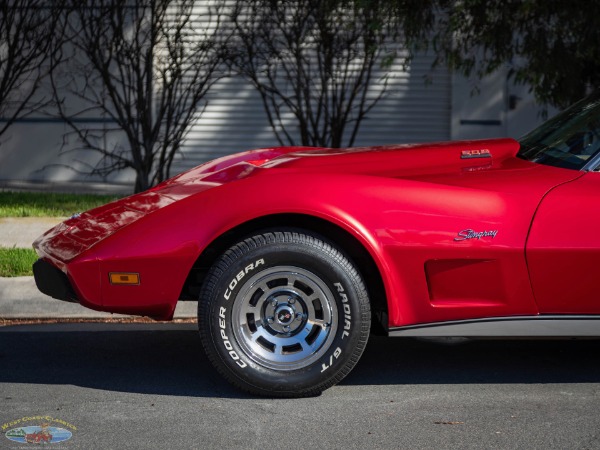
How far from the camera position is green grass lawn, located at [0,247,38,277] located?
7.01m

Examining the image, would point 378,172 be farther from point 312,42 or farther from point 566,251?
point 312,42

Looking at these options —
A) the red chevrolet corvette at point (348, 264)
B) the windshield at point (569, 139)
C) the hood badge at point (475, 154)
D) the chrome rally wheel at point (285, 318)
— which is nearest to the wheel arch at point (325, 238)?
the red chevrolet corvette at point (348, 264)

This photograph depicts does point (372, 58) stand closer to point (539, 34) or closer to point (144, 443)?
point (539, 34)

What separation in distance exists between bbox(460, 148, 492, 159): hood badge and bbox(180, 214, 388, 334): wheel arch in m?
0.66

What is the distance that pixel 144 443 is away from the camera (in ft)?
13.1

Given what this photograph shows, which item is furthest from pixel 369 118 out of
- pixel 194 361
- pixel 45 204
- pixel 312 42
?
pixel 194 361

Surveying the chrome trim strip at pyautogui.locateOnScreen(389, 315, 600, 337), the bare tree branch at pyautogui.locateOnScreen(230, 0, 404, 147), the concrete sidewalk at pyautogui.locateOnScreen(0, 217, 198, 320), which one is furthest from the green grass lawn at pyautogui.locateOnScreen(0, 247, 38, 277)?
the bare tree branch at pyautogui.locateOnScreen(230, 0, 404, 147)

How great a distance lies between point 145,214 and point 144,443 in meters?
1.20

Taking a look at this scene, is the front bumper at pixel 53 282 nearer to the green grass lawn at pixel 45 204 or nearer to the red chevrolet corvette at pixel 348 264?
the red chevrolet corvette at pixel 348 264

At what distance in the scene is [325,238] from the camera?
184 inches

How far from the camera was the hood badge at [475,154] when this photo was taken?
486 cm

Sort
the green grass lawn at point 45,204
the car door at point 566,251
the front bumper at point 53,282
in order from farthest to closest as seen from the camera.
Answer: the green grass lawn at point 45,204 → the front bumper at point 53,282 → the car door at point 566,251

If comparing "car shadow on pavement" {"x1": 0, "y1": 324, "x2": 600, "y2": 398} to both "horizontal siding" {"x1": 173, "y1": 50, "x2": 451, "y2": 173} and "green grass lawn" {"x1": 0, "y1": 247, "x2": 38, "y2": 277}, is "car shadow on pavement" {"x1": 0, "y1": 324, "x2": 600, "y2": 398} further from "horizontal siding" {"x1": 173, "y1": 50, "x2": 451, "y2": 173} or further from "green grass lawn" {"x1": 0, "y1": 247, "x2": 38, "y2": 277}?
"horizontal siding" {"x1": 173, "y1": 50, "x2": 451, "y2": 173}

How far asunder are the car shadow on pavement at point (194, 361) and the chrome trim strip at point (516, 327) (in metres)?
0.42
